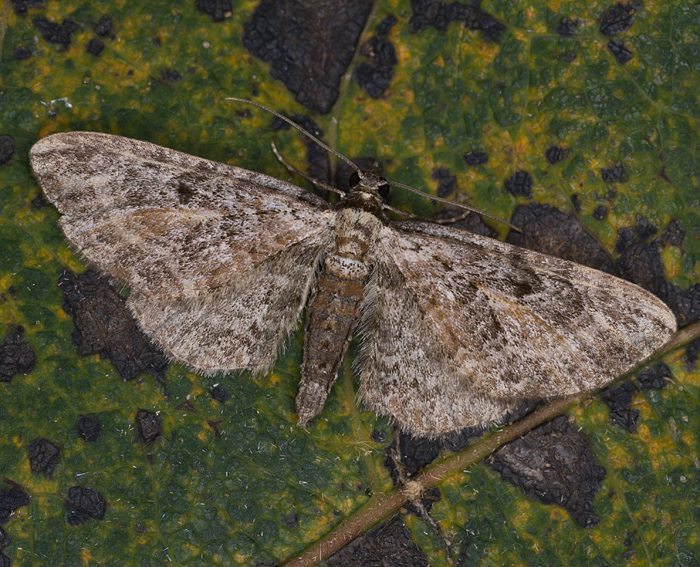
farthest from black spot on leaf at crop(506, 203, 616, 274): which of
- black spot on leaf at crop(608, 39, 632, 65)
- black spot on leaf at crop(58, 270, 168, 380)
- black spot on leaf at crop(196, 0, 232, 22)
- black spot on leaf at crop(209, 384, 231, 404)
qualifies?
black spot on leaf at crop(58, 270, 168, 380)

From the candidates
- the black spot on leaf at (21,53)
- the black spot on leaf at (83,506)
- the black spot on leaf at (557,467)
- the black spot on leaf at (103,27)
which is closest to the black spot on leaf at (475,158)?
the black spot on leaf at (557,467)

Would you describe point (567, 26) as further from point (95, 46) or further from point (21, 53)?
point (21, 53)

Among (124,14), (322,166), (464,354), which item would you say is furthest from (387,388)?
(124,14)

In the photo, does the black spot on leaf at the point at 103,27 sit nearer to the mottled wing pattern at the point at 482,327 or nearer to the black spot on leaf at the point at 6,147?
the black spot on leaf at the point at 6,147

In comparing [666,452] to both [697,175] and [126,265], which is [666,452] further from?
[126,265]

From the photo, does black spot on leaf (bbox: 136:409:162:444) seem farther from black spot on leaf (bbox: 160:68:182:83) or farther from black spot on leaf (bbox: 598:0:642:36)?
black spot on leaf (bbox: 598:0:642:36)
